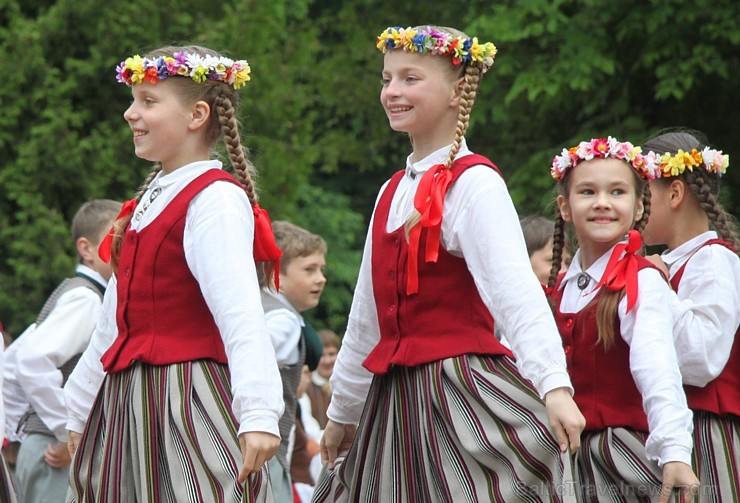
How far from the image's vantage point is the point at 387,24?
47.3ft

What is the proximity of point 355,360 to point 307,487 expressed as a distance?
424 centimetres

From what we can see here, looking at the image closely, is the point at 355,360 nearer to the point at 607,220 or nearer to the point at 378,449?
the point at 378,449

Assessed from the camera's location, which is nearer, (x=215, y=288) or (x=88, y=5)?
(x=215, y=288)

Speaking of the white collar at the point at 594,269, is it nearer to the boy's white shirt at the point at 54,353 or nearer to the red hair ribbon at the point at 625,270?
the red hair ribbon at the point at 625,270

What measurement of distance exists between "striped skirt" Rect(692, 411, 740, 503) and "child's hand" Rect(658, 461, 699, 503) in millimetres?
626

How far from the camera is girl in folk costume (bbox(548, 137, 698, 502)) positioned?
4.13 m

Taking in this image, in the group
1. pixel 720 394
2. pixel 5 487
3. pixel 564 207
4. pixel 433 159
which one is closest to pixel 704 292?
pixel 720 394

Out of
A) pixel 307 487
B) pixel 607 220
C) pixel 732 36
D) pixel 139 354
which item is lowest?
pixel 307 487

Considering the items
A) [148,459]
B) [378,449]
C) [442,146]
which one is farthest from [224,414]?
[442,146]

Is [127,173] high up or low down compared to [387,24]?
down

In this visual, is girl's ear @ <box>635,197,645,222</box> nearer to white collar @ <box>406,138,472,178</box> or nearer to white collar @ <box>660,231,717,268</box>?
white collar @ <box>660,231,717,268</box>

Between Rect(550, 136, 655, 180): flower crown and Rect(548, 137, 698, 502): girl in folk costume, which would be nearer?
Rect(548, 137, 698, 502): girl in folk costume

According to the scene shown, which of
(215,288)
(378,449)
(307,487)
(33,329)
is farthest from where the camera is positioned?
(307,487)

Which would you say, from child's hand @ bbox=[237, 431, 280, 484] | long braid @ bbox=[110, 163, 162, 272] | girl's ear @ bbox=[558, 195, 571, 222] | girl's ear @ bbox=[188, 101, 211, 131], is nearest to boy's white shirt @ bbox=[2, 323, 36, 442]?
long braid @ bbox=[110, 163, 162, 272]
